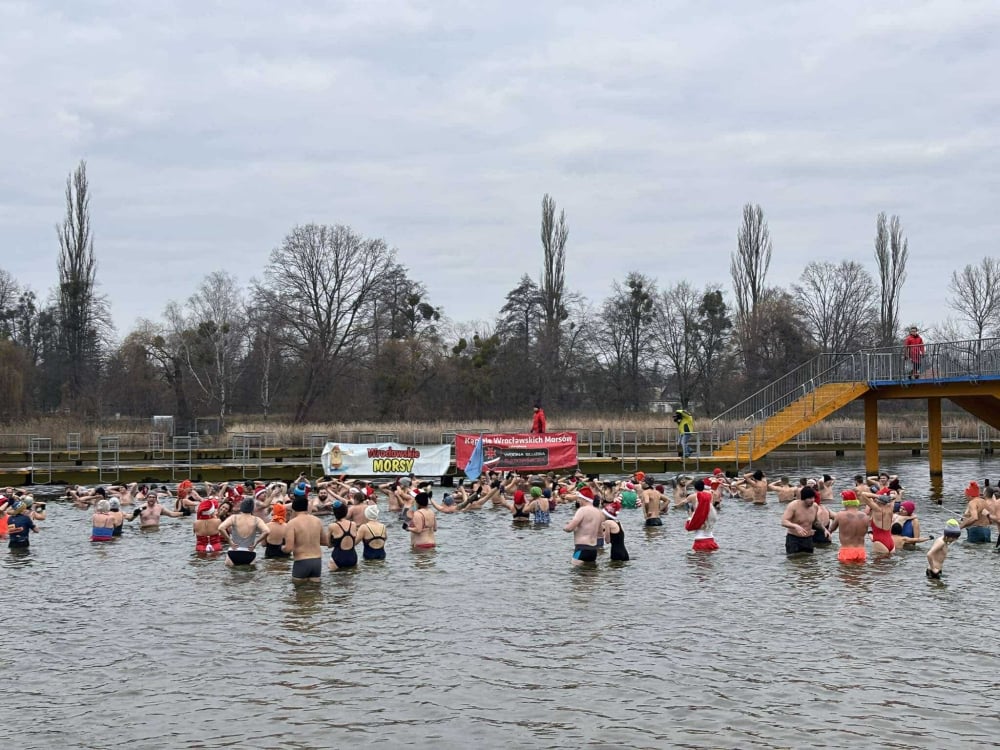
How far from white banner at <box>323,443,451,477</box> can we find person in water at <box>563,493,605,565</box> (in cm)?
1781

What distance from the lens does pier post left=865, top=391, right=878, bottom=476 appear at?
36312mm

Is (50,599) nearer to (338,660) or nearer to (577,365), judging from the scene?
(338,660)

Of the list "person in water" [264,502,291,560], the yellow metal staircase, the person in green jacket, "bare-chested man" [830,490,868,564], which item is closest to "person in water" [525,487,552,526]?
"person in water" [264,502,291,560]

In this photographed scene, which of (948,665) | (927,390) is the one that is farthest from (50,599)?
(927,390)

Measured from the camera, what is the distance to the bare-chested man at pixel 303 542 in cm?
1598

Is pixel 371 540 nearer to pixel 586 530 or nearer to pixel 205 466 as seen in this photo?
pixel 586 530

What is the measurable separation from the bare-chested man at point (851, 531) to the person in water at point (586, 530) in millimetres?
4032

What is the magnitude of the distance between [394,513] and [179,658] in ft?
48.4

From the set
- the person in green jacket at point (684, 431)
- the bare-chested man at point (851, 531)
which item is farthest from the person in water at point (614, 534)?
the person in green jacket at point (684, 431)

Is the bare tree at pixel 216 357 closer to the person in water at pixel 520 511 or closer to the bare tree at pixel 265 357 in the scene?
the bare tree at pixel 265 357

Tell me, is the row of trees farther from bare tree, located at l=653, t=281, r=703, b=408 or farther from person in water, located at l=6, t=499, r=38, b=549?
person in water, located at l=6, t=499, r=38, b=549

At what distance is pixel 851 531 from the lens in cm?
1769

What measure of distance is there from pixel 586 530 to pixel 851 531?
4435mm

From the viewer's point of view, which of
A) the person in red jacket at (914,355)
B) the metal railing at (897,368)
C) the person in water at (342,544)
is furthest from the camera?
the person in red jacket at (914,355)
